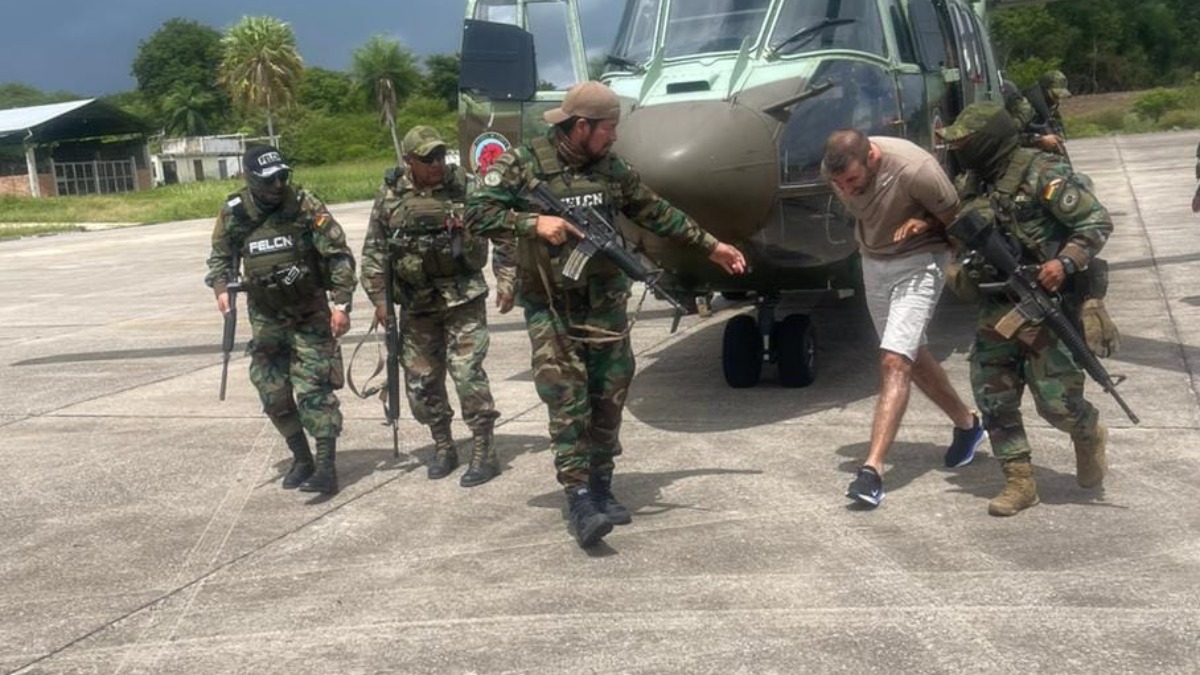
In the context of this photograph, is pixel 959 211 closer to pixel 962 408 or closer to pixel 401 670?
pixel 962 408

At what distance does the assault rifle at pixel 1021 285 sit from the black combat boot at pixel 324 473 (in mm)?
2967

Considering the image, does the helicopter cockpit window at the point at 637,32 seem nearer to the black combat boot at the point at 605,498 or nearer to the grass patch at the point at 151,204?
the black combat boot at the point at 605,498

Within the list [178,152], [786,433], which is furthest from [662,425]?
[178,152]

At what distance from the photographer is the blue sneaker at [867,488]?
211 inches

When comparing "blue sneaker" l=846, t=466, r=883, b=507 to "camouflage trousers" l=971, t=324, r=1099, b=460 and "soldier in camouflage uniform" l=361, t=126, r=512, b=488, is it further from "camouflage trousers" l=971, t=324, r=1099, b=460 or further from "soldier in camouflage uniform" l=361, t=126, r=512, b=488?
"soldier in camouflage uniform" l=361, t=126, r=512, b=488

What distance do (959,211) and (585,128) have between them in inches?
62.2

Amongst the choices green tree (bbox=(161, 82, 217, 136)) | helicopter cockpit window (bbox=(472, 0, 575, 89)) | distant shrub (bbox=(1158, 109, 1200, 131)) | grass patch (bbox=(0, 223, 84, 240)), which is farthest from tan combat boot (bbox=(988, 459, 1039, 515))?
green tree (bbox=(161, 82, 217, 136))

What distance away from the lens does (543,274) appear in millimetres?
5207

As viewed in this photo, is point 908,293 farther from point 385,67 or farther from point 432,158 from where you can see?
point 385,67

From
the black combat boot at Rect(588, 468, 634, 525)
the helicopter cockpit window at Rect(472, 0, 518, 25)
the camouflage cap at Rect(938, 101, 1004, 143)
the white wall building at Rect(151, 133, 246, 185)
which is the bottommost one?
the white wall building at Rect(151, 133, 246, 185)

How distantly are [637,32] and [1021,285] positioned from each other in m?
3.29

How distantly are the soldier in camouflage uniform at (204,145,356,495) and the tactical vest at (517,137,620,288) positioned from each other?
129cm

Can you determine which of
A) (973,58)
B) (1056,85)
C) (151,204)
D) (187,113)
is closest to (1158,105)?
(151,204)

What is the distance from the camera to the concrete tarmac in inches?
164
